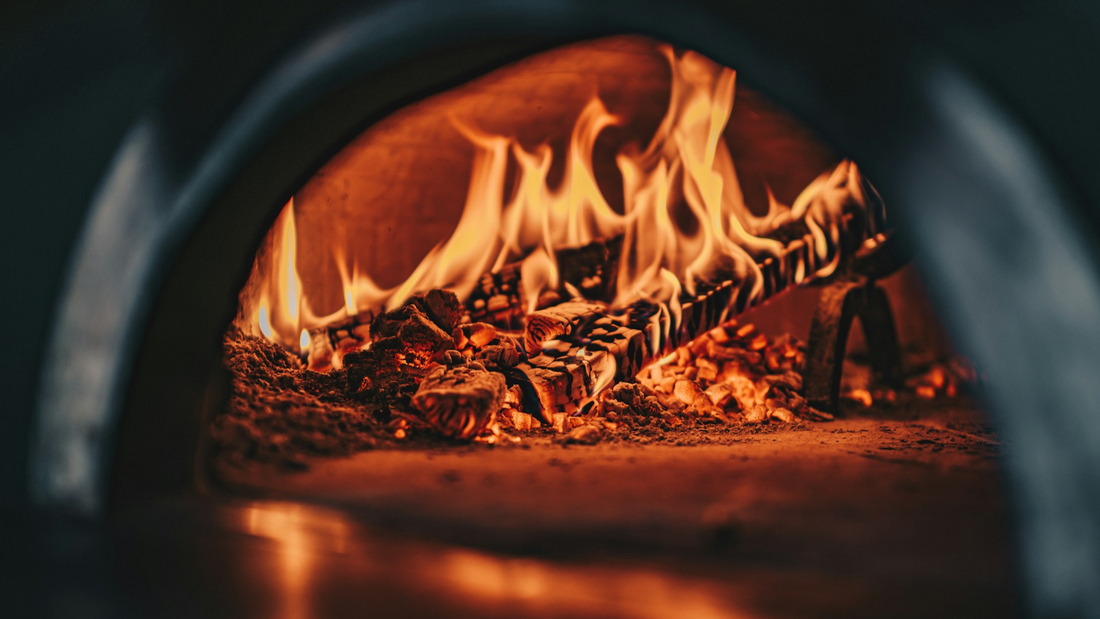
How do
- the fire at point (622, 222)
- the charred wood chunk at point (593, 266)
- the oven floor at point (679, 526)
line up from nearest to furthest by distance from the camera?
the oven floor at point (679, 526)
the fire at point (622, 222)
the charred wood chunk at point (593, 266)

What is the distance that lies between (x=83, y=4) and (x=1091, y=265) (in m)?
1.23

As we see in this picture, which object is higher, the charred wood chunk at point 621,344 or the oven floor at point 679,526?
the charred wood chunk at point 621,344

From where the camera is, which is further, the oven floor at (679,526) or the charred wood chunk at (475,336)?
the charred wood chunk at (475,336)

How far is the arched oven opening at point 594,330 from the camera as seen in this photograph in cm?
76

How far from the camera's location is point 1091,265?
25.7 inches

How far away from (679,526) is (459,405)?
0.45 meters

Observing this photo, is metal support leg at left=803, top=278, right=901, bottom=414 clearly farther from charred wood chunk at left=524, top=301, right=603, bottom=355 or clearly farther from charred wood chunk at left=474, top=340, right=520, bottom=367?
charred wood chunk at left=474, top=340, right=520, bottom=367

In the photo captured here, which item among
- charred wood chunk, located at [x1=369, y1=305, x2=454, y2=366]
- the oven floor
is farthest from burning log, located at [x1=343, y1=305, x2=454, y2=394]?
the oven floor

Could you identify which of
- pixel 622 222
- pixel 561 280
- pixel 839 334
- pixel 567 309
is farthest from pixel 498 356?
pixel 839 334

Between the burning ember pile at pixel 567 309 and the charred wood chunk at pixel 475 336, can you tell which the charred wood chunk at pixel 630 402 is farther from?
the charred wood chunk at pixel 475 336

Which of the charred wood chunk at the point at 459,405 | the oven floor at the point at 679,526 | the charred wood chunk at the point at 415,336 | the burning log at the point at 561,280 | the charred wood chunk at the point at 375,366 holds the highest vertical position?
the burning log at the point at 561,280

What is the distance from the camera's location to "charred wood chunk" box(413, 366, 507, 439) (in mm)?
1141

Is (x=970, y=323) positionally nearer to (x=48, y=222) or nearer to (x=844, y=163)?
(x=844, y=163)

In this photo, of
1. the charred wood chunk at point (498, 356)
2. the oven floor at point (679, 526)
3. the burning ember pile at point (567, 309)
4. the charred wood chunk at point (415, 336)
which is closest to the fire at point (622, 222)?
the burning ember pile at point (567, 309)
